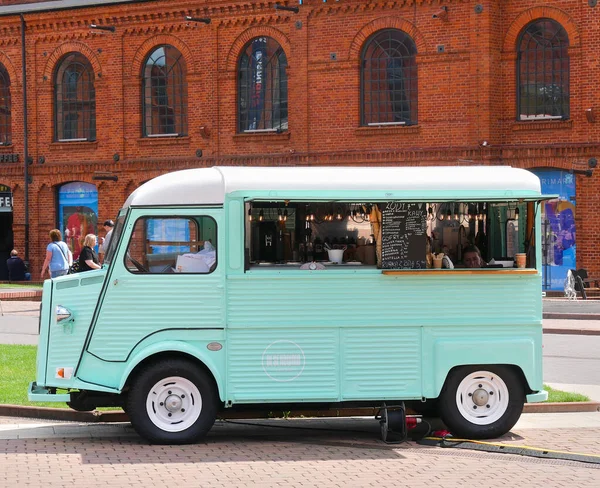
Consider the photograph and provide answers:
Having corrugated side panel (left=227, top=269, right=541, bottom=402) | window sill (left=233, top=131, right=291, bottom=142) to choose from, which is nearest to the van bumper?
corrugated side panel (left=227, top=269, right=541, bottom=402)

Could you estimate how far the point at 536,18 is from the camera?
3188 cm

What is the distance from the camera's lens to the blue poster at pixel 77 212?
38375 millimetres

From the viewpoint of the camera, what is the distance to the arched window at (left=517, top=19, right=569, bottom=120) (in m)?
31.8

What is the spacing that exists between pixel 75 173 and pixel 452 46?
1309 cm

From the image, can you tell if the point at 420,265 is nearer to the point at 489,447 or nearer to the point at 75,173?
the point at 489,447

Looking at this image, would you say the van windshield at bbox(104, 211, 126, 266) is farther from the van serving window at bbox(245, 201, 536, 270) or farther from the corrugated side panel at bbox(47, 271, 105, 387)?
the van serving window at bbox(245, 201, 536, 270)

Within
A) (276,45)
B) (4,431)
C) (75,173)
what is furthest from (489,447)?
(75,173)

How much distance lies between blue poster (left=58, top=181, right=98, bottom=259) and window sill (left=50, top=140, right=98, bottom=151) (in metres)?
1.15

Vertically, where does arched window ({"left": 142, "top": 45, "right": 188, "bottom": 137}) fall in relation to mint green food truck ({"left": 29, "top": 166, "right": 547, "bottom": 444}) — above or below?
above

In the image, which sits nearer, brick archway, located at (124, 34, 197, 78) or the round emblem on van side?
the round emblem on van side

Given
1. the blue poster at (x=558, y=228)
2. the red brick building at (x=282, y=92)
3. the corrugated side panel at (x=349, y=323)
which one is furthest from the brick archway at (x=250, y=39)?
the corrugated side panel at (x=349, y=323)

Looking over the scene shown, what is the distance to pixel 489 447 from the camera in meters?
10.8

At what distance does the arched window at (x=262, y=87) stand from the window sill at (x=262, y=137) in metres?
0.20

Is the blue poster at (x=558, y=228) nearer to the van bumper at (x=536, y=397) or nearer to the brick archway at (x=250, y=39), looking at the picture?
the brick archway at (x=250, y=39)
